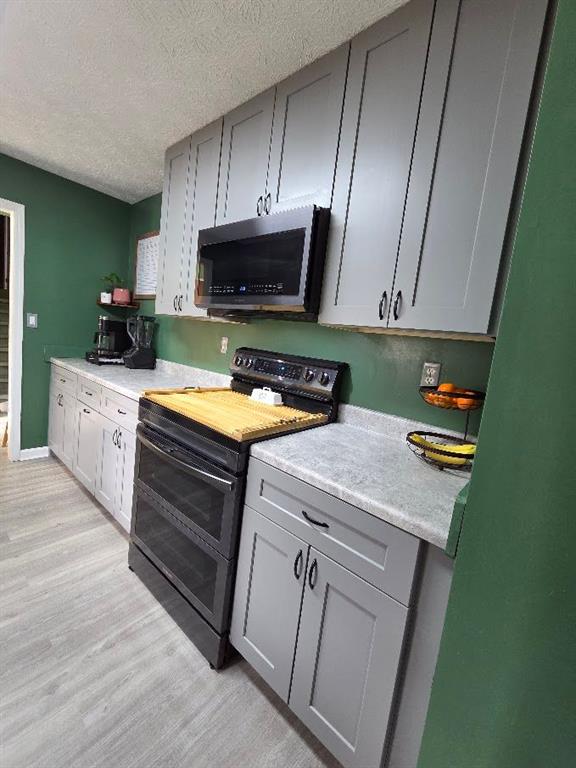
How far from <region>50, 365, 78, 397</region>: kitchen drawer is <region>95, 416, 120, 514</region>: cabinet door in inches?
24.6

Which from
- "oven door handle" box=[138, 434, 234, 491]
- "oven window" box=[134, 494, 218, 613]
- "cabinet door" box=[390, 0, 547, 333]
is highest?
"cabinet door" box=[390, 0, 547, 333]

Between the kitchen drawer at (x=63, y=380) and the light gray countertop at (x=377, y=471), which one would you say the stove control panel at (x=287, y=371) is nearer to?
the light gray countertop at (x=377, y=471)

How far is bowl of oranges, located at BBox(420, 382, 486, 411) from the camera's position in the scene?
3.85 feet

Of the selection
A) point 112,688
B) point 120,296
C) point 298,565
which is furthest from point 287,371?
point 120,296

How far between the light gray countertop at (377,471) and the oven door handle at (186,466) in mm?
160

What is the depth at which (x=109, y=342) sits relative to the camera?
3.06 m

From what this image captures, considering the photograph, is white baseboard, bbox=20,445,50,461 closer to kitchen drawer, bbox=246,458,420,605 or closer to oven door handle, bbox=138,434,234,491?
oven door handle, bbox=138,434,234,491

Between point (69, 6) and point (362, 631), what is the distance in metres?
2.33

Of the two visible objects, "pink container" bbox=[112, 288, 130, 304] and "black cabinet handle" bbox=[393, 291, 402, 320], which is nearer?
"black cabinet handle" bbox=[393, 291, 402, 320]

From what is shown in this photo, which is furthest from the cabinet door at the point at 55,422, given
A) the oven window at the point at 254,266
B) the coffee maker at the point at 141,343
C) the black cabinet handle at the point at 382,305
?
the black cabinet handle at the point at 382,305

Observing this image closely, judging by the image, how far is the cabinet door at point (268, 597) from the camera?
1.11 metres

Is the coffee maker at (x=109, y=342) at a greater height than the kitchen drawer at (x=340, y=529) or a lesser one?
greater

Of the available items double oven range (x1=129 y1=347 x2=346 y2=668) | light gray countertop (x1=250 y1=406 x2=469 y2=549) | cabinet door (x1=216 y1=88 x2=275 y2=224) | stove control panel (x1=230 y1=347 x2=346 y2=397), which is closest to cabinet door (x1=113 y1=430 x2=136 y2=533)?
double oven range (x1=129 y1=347 x2=346 y2=668)

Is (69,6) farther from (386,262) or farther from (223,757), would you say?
(223,757)
